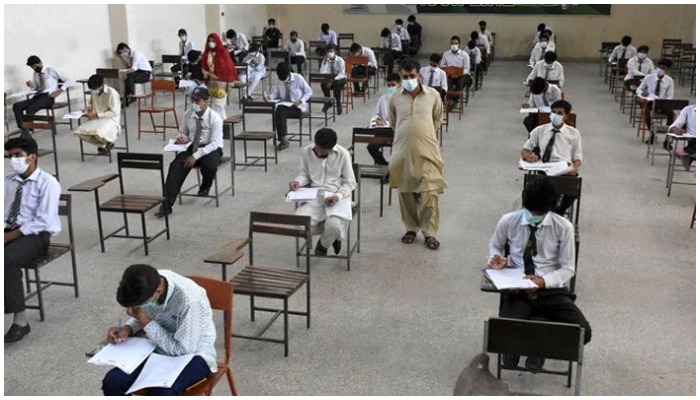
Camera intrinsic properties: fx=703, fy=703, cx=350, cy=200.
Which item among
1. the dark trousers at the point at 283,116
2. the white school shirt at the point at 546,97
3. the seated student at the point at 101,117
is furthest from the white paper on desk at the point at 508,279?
the seated student at the point at 101,117

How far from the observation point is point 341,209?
5.50 meters

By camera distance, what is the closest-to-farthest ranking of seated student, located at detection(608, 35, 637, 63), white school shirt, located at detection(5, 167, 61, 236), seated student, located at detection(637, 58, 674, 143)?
white school shirt, located at detection(5, 167, 61, 236), seated student, located at detection(637, 58, 674, 143), seated student, located at detection(608, 35, 637, 63)

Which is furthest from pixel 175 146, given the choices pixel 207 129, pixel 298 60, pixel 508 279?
pixel 298 60

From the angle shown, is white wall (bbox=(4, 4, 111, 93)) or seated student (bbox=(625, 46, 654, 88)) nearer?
white wall (bbox=(4, 4, 111, 93))

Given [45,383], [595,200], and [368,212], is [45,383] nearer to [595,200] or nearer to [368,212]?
[368,212]

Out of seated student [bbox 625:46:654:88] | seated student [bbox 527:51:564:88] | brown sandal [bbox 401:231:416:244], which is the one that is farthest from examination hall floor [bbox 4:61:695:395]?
seated student [bbox 625:46:654:88]

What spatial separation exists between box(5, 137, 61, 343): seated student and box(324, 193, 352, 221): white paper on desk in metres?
1.97

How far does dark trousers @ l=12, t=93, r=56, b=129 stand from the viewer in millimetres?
10234

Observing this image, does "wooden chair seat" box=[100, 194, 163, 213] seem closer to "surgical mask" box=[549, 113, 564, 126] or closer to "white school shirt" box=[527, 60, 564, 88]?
"surgical mask" box=[549, 113, 564, 126]

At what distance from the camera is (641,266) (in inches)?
225

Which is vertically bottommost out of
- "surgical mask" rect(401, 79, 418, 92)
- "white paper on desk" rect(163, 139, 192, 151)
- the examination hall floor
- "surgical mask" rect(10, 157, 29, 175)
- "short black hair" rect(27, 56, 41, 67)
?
the examination hall floor

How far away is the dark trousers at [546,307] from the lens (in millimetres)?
3846

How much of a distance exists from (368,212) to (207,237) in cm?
164

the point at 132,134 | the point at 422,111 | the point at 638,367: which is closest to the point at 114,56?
the point at 132,134
